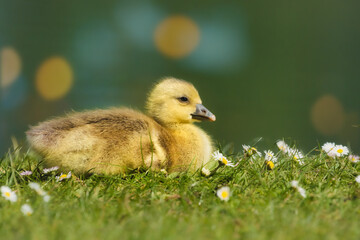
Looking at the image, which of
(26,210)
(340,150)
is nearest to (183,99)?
(340,150)

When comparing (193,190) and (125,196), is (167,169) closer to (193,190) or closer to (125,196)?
(193,190)

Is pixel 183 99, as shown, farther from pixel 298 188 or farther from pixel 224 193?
pixel 298 188

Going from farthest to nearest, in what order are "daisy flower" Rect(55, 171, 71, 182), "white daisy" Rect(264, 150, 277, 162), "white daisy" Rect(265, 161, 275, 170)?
"white daisy" Rect(264, 150, 277, 162) → "white daisy" Rect(265, 161, 275, 170) → "daisy flower" Rect(55, 171, 71, 182)

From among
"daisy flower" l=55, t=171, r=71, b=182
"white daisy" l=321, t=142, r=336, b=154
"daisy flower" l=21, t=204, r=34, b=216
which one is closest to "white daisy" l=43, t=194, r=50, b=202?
Answer: "daisy flower" l=21, t=204, r=34, b=216

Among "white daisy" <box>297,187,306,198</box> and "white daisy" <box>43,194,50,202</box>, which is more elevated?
"white daisy" <box>297,187,306,198</box>

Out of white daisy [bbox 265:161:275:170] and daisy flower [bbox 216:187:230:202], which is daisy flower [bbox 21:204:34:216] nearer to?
daisy flower [bbox 216:187:230:202]

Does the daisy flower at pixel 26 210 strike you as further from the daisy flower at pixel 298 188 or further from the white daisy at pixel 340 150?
the white daisy at pixel 340 150

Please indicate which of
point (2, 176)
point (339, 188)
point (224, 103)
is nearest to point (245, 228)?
point (339, 188)

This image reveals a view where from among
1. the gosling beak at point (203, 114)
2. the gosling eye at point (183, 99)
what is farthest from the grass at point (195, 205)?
the gosling eye at point (183, 99)
